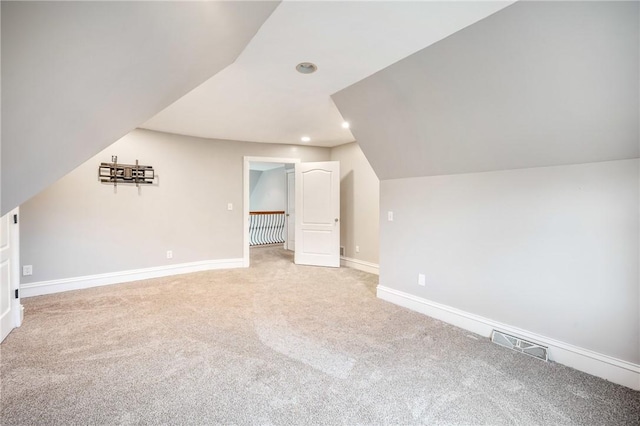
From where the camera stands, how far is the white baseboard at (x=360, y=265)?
4.80m

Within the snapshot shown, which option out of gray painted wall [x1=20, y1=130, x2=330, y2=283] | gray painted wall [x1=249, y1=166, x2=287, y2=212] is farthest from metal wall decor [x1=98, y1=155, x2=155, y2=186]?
gray painted wall [x1=249, y1=166, x2=287, y2=212]

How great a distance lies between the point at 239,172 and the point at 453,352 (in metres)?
4.28

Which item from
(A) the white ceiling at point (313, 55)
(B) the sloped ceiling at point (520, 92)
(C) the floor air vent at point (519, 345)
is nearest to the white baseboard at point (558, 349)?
(C) the floor air vent at point (519, 345)

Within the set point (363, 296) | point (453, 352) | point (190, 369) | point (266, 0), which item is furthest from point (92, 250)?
point (453, 352)

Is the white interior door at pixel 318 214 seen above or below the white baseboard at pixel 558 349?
above

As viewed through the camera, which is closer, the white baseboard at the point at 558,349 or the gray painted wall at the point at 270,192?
the white baseboard at the point at 558,349

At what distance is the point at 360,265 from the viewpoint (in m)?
5.07

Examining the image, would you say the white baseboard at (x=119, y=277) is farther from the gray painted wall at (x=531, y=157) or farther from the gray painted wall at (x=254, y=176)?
the gray painted wall at (x=254, y=176)

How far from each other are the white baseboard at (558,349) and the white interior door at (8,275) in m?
3.82

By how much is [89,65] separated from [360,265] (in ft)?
14.7

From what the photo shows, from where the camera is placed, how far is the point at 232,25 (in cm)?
174

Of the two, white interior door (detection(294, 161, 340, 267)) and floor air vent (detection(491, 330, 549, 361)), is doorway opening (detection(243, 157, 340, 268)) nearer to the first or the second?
white interior door (detection(294, 161, 340, 267))

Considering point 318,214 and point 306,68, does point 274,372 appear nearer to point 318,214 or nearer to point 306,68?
Answer: point 306,68

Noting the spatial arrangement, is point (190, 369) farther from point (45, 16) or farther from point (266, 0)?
point (266, 0)
